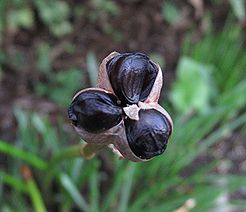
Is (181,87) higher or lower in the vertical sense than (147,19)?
lower

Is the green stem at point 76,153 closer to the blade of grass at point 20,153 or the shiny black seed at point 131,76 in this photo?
the blade of grass at point 20,153

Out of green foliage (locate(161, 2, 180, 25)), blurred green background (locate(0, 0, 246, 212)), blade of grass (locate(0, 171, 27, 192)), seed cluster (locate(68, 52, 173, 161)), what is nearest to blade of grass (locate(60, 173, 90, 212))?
blurred green background (locate(0, 0, 246, 212))

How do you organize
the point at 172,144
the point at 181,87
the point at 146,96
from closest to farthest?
1. the point at 146,96
2. the point at 172,144
3. the point at 181,87

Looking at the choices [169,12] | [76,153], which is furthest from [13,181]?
[169,12]

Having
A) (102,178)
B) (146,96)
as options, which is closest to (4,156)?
(102,178)

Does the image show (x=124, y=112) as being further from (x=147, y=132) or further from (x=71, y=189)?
(x=71, y=189)

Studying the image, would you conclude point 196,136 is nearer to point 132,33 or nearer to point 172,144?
point 172,144
